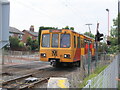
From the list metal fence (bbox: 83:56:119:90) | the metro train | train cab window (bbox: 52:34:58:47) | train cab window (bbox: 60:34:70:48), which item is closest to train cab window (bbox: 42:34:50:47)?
the metro train

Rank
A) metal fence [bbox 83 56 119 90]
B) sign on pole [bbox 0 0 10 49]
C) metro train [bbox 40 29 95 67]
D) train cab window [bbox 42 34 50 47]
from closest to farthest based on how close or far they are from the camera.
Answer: sign on pole [bbox 0 0 10 49] < metal fence [bbox 83 56 119 90] < metro train [bbox 40 29 95 67] < train cab window [bbox 42 34 50 47]

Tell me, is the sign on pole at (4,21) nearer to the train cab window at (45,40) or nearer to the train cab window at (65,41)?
the train cab window at (65,41)

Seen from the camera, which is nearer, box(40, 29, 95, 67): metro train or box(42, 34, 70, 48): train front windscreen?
box(40, 29, 95, 67): metro train

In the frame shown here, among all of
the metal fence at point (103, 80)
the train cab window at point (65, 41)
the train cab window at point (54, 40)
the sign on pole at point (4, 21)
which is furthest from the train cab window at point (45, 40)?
the sign on pole at point (4, 21)

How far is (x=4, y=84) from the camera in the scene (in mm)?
8195

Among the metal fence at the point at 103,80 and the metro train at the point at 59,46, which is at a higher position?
the metro train at the point at 59,46

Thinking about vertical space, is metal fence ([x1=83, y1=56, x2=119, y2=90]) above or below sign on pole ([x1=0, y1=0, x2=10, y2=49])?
below

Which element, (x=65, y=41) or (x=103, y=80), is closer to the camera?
(x=103, y=80)

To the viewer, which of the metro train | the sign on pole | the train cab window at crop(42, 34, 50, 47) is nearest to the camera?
the sign on pole

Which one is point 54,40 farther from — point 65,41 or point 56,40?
point 65,41

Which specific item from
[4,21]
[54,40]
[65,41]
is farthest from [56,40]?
[4,21]

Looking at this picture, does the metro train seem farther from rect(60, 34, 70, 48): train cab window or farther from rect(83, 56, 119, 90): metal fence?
rect(83, 56, 119, 90): metal fence

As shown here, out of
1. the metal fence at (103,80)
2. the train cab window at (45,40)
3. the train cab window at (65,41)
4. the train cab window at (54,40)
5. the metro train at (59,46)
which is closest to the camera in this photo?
the metal fence at (103,80)

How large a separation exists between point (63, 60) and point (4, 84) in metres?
5.71
